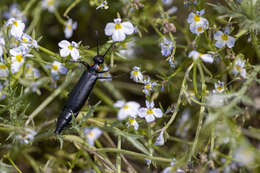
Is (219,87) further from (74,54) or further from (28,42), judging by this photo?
(28,42)

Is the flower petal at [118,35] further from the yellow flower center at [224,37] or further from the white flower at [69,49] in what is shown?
the yellow flower center at [224,37]

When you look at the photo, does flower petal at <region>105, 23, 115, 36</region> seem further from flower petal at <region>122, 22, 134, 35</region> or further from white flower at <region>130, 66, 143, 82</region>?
white flower at <region>130, 66, 143, 82</region>

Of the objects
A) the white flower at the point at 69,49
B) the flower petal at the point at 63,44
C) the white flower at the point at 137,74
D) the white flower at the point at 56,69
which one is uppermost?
the flower petal at the point at 63,44

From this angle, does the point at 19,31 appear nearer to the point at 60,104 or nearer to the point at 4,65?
the point at 4,65

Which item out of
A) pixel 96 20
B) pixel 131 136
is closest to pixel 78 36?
pixel 96 20

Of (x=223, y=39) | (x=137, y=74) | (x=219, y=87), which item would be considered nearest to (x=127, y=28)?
(x=137, y=74)

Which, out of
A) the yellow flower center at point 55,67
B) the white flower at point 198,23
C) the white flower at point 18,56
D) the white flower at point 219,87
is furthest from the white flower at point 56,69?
the white flower at point 219,87
